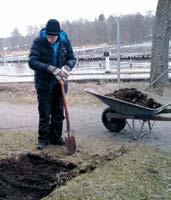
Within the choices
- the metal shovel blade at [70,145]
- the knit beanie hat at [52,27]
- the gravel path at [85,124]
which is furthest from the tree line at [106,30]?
the metal shovel blade at [70,145]

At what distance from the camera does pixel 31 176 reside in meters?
6.29

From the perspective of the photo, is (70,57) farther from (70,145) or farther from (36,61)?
(70,145)

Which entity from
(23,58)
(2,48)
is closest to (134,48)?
(23,58)

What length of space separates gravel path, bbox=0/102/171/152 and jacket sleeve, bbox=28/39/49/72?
5.70 ft

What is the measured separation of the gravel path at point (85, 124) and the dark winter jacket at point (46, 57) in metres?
1.46

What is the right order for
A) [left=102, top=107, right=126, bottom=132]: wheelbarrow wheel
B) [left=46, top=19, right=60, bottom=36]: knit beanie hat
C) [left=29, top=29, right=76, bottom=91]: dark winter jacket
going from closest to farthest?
1. [left=46, top=19, right=60, bottom=36]: knit beanie hat
2. [left=29, top=29, right=76, bottom=91]: dark winter jacket
3. [left=102, top=107, right=126, bottom=132]: wheelbarrow wheel

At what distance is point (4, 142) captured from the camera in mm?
8039

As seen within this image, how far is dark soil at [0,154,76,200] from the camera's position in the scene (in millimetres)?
5742

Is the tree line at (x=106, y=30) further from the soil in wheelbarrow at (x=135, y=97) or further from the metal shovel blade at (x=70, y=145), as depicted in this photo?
the metal shovel blade at (x=70, y=145)

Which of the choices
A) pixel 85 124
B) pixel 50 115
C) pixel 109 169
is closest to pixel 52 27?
pixel 50 115

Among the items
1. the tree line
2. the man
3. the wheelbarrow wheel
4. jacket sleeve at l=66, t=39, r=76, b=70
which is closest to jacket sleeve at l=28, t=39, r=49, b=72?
the man

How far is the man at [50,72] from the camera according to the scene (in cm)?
728

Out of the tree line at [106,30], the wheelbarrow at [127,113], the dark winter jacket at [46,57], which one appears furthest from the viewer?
the tree line at [106,30]

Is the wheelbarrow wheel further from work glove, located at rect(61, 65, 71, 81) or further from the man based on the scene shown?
work glove, located at rect(61, 65, 71, 81)
